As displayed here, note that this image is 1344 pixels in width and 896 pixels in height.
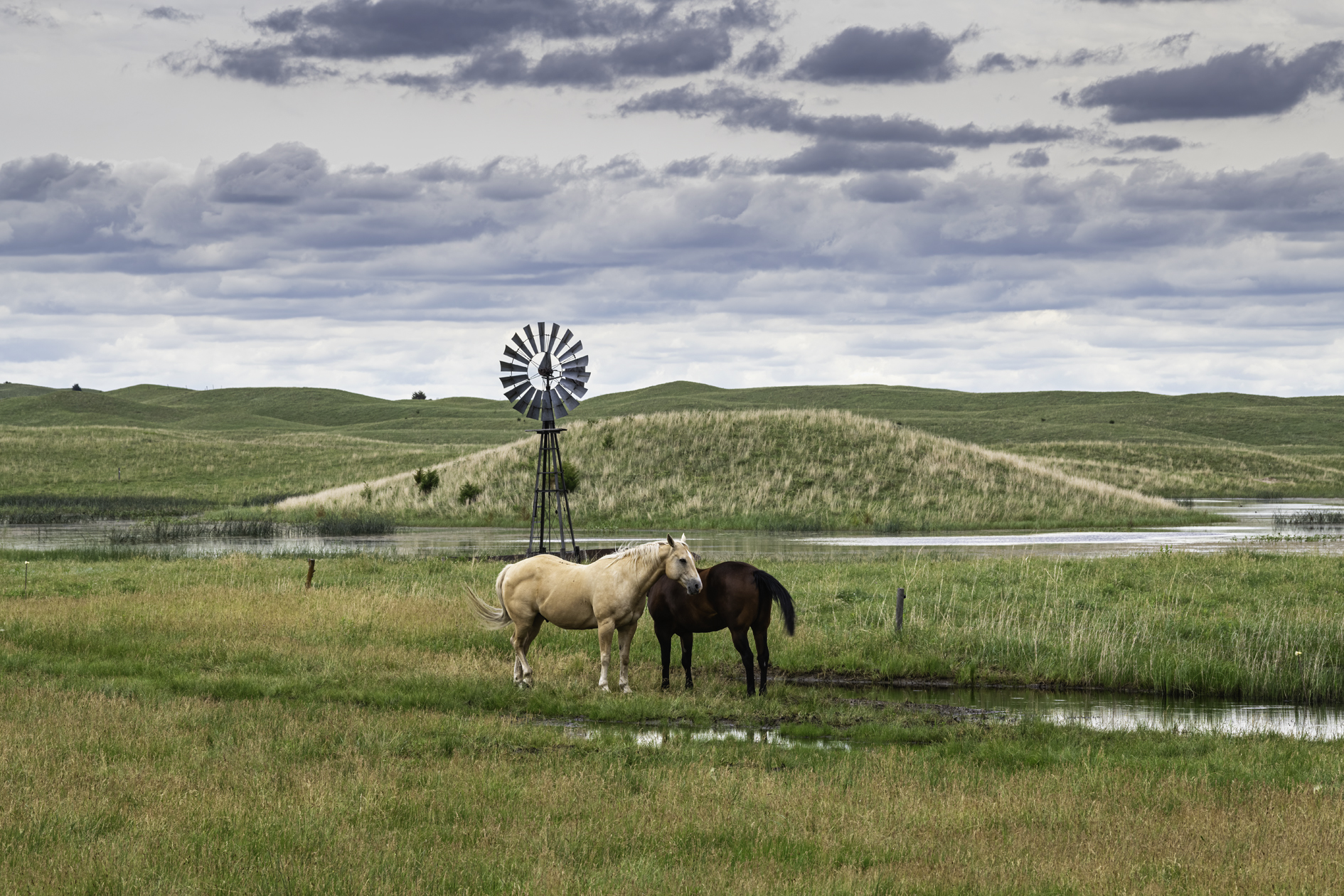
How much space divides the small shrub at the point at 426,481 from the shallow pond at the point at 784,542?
25.3 ft

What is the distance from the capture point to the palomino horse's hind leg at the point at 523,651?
55.7ft

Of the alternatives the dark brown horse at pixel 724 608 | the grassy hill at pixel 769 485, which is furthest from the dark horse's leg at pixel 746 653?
Answer: the grassy hill at pixel 769 485

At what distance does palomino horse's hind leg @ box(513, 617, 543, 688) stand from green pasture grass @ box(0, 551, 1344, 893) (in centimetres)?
42

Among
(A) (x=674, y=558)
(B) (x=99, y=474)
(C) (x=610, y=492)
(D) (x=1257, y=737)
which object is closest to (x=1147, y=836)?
(D) (x=1257, y=737)

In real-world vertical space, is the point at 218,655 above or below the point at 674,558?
below

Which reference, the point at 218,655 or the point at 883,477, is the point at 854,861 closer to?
the point at 218,655

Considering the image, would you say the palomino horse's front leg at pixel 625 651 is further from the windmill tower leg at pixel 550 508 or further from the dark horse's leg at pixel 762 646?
the windmill tower leg at pixel 550 508

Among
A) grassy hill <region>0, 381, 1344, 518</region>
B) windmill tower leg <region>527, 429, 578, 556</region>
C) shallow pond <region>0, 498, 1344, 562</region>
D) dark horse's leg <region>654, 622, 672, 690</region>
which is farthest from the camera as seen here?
grassy hill <region>0, 381, 1344, 518</region>

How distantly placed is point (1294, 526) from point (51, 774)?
45.7 metres

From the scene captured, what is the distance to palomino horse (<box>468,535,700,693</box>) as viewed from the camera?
16750mm

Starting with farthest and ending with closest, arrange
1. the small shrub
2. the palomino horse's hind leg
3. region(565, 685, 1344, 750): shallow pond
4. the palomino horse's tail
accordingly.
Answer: the small shrub
the palomino horse's tail
the palomino horse's hind leg
region(565, 685, 1344, 750): shallow pond

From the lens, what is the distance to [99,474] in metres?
82.1

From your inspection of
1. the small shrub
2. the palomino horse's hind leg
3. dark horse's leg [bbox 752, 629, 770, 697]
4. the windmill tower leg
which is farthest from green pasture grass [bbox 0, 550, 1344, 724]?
the small shrub

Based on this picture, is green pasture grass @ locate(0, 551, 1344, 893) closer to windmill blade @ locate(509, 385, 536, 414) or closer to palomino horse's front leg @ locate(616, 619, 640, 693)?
palomino horse's front leg @ locate(616, 619, 640, 693)
